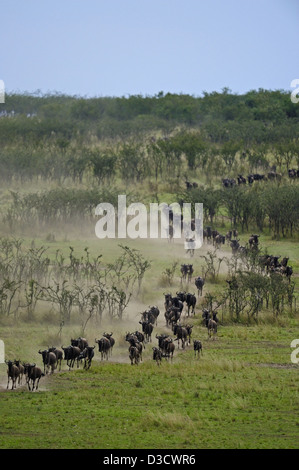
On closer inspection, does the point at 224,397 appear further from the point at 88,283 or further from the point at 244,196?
the point at 244,196

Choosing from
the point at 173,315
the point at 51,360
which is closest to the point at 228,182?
the point at 173,315

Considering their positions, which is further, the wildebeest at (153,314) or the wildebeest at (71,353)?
the wildebeest at (153,314)

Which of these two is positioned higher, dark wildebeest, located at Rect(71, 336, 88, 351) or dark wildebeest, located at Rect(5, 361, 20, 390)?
dark wildebeest, located at Rect(71, 336, 88, 351)

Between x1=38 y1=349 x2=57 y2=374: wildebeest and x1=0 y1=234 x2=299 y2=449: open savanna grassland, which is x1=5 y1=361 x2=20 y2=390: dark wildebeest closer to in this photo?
x1=0 y1=234 x2=299 y2=449: open savanna grassland

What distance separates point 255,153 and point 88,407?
55.7 m

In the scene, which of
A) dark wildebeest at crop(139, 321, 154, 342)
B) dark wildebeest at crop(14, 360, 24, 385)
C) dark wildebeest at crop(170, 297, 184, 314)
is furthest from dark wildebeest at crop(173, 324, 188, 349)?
dark wildebeest at crop(14, 360, 24, 385)

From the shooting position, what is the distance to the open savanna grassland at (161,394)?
67.4 ft

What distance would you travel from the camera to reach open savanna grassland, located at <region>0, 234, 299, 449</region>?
20.5 metres

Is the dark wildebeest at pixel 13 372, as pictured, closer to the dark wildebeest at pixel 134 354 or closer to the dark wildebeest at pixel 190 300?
the dark wildebeest at pixel 134 354

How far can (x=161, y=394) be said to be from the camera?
2453 centimetres

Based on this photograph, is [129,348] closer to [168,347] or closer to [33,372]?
[168,347]

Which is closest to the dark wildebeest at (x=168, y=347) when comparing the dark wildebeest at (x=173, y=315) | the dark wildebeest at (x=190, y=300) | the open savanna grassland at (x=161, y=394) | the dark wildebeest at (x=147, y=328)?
the open savanna grassland at (x=161, y=394)

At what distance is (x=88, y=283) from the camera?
129 feet

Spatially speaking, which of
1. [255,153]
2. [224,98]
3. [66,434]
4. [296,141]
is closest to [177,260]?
[66,434]
